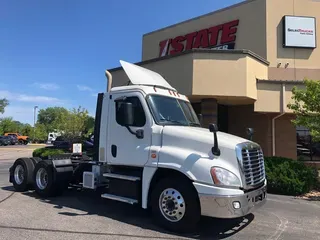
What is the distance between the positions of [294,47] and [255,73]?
387 centimetres

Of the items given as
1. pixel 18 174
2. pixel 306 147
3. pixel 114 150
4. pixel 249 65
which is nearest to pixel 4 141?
pixel 18 174

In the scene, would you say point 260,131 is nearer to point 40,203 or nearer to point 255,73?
point 255,73

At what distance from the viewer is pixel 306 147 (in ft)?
57.2

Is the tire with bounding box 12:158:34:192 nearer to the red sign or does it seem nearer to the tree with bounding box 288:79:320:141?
the tree with bounding box 288:79:320:141

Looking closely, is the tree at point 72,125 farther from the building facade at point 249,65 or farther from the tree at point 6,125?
the tree at point 6,125

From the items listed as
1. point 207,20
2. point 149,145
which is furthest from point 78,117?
point 149,145

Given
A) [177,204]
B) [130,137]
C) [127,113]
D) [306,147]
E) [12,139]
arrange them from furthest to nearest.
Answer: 1. [12,139]
2. [306,147]
3. [130,137]
4. [127,113]
5. [177,204]

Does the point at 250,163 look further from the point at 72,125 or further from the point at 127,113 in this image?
the point at 72,125

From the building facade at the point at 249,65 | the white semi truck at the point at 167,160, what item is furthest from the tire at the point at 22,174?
the building facade at the point at 249,65

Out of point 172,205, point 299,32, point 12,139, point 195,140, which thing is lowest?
point 172,205

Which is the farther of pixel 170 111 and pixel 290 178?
pixel 290 178

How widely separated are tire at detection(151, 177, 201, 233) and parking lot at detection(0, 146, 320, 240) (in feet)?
0.60

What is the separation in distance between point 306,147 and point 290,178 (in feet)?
25.6

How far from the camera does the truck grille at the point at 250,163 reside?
5.81 meters
